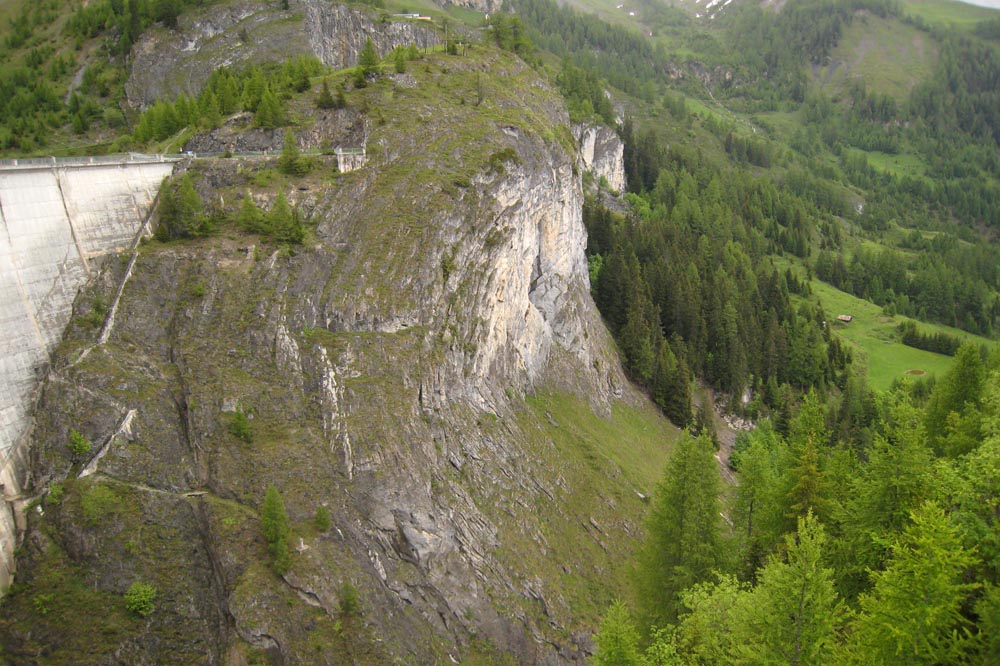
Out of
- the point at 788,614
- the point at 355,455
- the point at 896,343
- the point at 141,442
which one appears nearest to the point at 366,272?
the point at 355,455

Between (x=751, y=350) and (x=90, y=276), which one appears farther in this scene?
(x=751, y=350)

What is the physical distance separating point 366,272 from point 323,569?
20069mm

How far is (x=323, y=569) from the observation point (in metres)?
38.9

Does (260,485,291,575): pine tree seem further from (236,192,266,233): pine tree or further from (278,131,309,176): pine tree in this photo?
(278,131,309,176): pine tree

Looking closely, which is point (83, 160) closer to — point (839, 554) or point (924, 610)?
point (839, 554)

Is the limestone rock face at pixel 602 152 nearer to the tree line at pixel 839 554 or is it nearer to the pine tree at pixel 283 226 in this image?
the pine tree at pixel 283 226

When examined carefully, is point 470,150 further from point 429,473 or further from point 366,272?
point 429,473

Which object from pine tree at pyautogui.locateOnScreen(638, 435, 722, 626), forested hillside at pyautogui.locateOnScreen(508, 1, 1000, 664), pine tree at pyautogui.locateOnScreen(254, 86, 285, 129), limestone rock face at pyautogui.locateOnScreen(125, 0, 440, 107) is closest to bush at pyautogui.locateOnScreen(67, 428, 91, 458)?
pine tree at pyautogui.locateOnScreen(254, 86, 285, 129)

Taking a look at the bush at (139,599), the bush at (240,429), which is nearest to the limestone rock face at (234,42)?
the bush at (240,429)

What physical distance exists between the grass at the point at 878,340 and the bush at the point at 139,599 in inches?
3855

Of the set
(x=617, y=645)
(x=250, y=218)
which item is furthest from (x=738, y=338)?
(x=617, y=645)

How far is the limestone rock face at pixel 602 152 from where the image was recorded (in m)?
129

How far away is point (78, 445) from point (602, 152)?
109483 millimetres

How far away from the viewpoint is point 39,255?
44.5 meters
